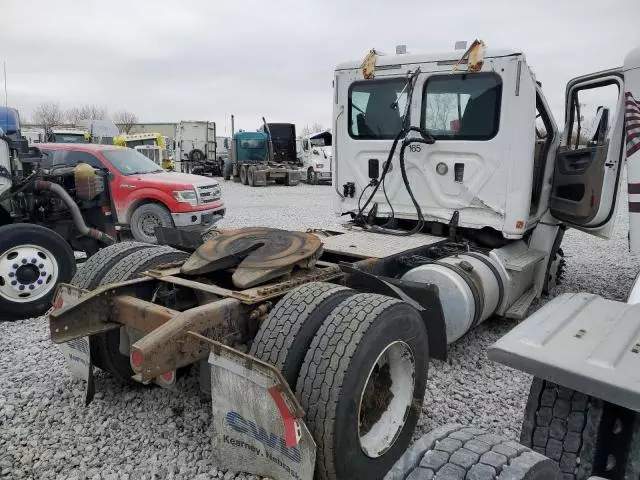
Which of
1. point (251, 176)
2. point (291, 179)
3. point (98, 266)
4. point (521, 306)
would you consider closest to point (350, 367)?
point (98, 266)

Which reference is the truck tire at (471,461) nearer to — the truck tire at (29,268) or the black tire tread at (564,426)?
the black tire tread at (564,426)

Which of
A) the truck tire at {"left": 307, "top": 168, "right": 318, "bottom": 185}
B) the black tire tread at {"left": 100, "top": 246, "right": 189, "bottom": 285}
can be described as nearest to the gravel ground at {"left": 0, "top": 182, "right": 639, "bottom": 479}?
the black tire tread at {"left": 100, "top": 246, "right": 189, "bottom": 285}

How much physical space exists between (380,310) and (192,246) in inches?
87.2

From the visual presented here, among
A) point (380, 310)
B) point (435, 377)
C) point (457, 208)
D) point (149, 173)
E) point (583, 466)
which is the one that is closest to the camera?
point (583, 466)

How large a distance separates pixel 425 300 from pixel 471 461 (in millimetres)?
1826

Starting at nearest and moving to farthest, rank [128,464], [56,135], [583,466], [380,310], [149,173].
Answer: [583,466], [380,310], [128,464], [149,173], [56,135]

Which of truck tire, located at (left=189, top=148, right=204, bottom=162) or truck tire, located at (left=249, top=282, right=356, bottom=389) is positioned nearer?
truck tire, located at (left=249, top=282, right=356, bottom=389)

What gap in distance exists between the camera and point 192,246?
14.7ft

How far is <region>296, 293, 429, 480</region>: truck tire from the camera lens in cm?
251

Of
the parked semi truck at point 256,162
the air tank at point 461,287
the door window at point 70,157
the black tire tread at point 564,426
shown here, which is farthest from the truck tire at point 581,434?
the parked semi truck at point 256,162

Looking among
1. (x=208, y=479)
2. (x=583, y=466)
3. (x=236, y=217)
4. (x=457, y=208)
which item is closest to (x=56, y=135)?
(x=236, y=217)

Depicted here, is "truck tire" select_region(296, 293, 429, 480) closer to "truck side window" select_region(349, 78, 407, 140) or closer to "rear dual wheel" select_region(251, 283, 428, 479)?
"rear dual wheel" select_region(251, 283, 428, 479)

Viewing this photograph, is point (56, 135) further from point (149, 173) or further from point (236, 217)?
point (149, 173)

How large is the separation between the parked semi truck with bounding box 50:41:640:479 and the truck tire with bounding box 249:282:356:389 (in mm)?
10
